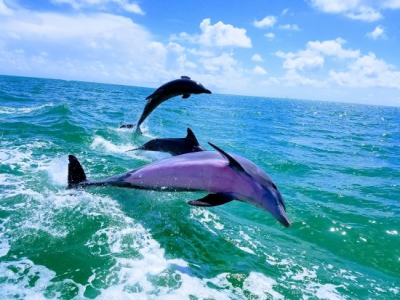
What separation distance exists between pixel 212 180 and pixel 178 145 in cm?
452

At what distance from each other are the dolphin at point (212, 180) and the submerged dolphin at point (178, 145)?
271cm

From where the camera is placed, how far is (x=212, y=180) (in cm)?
623

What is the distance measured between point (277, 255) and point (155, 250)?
2619 mm

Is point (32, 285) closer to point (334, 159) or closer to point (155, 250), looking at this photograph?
point (155, 250)

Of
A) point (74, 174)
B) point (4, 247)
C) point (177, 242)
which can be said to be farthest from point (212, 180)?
point (4, 247)

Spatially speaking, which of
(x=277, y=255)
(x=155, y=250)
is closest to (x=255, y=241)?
(x=277, y=255)

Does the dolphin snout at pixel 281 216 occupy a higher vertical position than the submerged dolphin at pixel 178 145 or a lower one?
lower

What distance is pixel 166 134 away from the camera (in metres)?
21.2

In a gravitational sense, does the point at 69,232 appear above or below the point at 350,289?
above

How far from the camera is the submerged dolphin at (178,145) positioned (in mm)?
9626

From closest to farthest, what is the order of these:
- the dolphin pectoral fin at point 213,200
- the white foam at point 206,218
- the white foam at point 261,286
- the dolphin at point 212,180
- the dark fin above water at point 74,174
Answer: the white foam at point 261,286 < the dolphin pectoral fin at point 213,200 < the dolphin at point 212,180 < the white foam at point 206,218 < the dark fin above water at point 74,174

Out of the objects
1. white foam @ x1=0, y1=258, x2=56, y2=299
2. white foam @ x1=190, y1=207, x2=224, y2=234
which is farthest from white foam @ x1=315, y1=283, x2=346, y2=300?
white foam @ x1=0, y1=258, x2=56, y2=299

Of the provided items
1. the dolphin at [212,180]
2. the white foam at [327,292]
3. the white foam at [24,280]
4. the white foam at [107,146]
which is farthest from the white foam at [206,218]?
the white foam at [107,146]

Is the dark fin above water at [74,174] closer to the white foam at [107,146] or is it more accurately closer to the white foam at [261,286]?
the white foam at [261,286]
